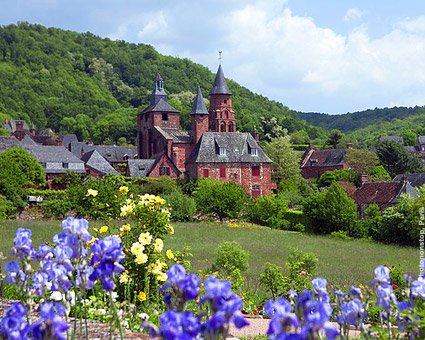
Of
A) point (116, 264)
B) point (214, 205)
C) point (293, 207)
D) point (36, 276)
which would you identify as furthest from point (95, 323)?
point (293, 207)

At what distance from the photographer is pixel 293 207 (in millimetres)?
59844

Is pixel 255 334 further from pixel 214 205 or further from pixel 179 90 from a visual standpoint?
pixel 179 90

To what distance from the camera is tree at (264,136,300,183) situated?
73.4 metres

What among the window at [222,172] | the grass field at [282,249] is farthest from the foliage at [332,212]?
the window at [222,172]

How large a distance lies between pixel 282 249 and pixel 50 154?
3936 centimetres

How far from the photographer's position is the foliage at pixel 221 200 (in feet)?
161

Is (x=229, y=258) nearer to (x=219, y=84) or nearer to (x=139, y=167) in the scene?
(x=139, y=167)

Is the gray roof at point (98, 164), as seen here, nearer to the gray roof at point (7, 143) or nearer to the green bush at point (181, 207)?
the gray roof at point (7, 143)

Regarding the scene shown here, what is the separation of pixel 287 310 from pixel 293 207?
189 ft

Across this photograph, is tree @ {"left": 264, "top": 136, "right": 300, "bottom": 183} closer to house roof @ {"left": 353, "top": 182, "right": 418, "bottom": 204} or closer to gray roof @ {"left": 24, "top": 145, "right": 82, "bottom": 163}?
house roof @ {"left": 353, "top": 182, "right": 418, "bottom": 204}

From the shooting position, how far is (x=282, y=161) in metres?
74.2

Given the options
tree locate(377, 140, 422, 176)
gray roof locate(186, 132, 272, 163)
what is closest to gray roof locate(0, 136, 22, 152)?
gray roof locate(186, 132, 272, 163)

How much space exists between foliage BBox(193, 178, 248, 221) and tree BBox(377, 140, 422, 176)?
3803 cm

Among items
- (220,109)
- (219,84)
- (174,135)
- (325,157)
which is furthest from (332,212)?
(325,157)
